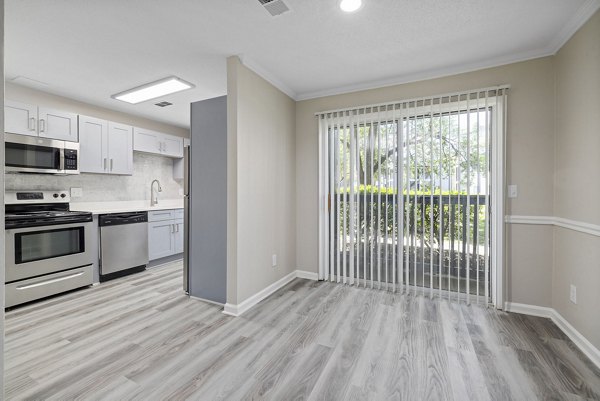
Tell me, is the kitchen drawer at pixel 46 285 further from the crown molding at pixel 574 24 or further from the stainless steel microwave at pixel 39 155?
the crown molding at pixel 574 24

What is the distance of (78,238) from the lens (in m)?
3.18

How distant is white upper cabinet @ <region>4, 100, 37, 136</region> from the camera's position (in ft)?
9.60

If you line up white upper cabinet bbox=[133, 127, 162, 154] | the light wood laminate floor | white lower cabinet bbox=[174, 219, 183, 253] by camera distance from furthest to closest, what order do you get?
1. white lower cabinet bbox=[174, 219, 183, 253]
2. white upper cabinet bbox=[133, 127, 162, 154]
3. the light wood laminate floor

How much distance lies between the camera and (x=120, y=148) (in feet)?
13.3

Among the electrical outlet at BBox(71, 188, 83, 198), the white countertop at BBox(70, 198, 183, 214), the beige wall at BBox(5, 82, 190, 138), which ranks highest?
the beige wall at BBox(5, 82, 190, 138)

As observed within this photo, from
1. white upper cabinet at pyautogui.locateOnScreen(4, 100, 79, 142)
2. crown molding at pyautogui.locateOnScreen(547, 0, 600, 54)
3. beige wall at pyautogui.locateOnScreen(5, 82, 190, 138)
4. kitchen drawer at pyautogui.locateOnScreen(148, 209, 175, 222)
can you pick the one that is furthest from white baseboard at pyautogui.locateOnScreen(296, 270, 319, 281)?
beige wall at pyautogui.locateOnScreen(5, 82, 190, 138)

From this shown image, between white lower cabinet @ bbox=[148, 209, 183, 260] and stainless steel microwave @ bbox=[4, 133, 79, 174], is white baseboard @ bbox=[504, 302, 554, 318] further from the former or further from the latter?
stainless steel microwave @ bbox=[4, 133, 79, 174]

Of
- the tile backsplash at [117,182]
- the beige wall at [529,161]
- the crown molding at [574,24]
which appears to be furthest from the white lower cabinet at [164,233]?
the crown molding at [574,24]

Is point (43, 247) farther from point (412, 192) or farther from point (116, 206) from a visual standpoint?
point (412, 192)

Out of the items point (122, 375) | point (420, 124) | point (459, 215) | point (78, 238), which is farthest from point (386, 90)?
point (78, 238)

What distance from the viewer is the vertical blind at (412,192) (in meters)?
2.69

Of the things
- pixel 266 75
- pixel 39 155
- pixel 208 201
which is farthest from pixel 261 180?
pixel 39 155

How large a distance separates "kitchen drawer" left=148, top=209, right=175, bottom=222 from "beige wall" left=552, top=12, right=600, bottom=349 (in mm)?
4769

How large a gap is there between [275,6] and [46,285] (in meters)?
3.48
